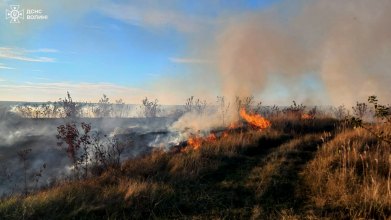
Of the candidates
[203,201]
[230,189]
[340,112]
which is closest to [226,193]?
[230,189]

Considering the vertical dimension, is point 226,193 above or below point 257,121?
below

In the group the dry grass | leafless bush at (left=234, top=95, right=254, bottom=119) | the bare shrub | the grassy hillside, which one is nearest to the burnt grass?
the grassy hillside

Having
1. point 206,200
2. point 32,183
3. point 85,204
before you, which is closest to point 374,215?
point 206,200

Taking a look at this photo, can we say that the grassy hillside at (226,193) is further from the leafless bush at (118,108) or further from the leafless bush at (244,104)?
the leafless bush at (118,108)

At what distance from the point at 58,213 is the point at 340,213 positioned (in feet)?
17.4

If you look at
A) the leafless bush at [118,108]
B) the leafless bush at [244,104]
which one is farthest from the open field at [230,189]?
the leafless bush at [118,108]

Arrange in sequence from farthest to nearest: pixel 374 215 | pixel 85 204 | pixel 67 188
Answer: pixel 67 188, pixel 85 204, pixel 374 215

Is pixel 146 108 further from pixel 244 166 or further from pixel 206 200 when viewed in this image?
pixel 206 200

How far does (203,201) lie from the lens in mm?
4570

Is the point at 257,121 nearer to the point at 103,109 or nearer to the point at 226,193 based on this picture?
the point at 226,193

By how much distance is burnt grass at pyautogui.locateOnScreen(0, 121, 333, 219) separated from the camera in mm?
3910

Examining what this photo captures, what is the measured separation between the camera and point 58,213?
392 cm

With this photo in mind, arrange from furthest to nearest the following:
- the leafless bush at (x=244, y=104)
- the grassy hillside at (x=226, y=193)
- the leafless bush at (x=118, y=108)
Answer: the leafless bush at (x=118, y=108) → the leafless bush at (x=244, y=104) → the grassy hillside at (x=226, y=193)

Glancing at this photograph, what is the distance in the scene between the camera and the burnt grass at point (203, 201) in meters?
3.91
